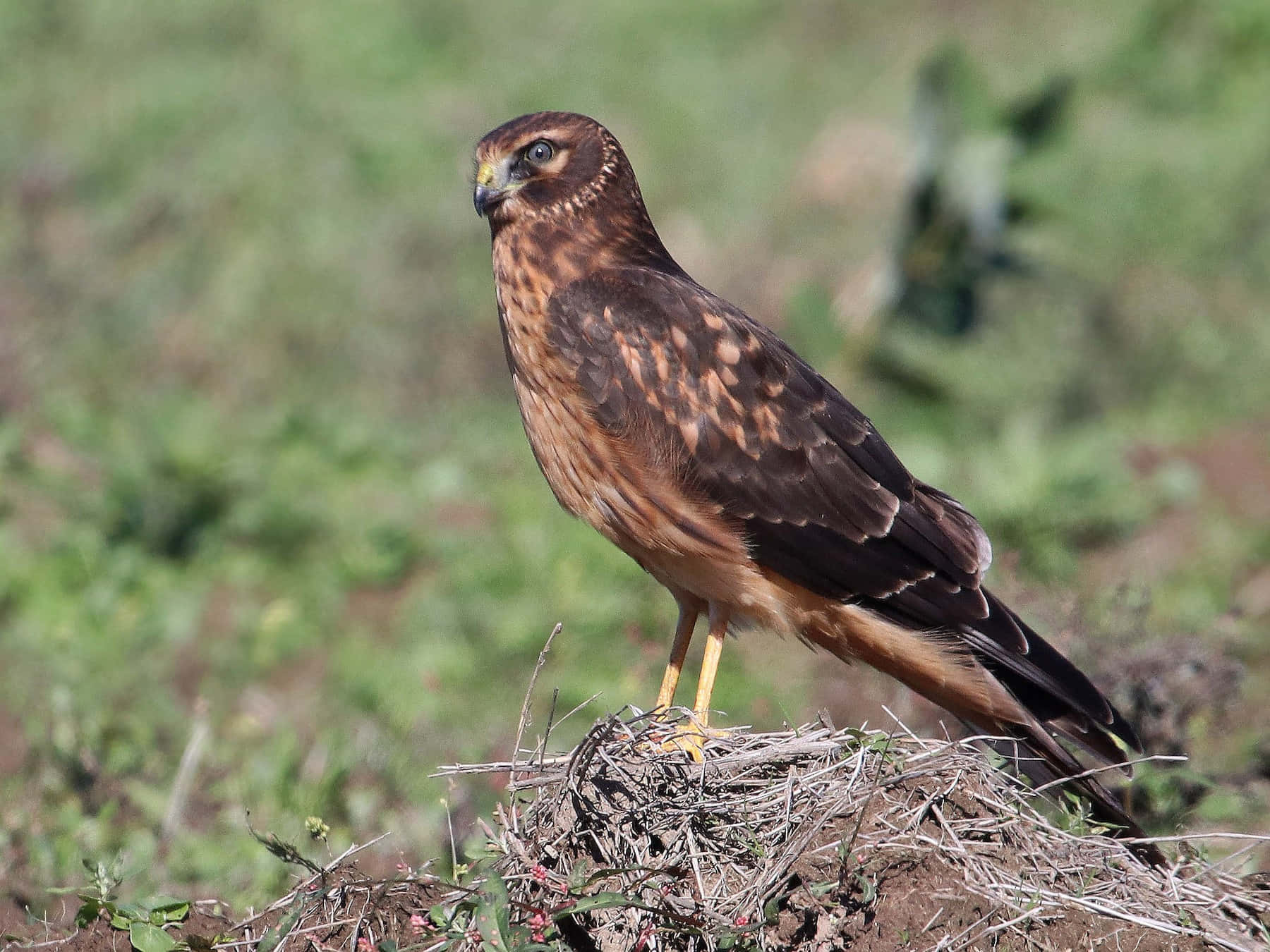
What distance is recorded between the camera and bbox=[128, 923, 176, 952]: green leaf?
3271 mm

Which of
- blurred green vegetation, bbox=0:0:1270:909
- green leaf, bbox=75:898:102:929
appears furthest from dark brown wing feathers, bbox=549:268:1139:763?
green leaf, bbox=75:898:102:929

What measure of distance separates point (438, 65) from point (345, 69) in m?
0.91

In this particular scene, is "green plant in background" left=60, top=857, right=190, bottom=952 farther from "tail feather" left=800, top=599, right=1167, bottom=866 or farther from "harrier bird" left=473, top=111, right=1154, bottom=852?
"tail feather" left=800, top=599, right=1167, bottom=866

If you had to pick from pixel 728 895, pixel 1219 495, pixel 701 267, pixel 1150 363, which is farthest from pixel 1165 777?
pixel 701 267

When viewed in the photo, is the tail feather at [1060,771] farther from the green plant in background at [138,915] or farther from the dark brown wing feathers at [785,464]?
the green plant in background at [138,915]

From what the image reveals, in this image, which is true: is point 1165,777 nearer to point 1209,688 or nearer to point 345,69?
point 1209,688

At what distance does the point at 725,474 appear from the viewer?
4348 mm

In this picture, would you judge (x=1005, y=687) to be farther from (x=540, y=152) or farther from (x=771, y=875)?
(x=540, y=152)

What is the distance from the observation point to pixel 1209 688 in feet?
15.9

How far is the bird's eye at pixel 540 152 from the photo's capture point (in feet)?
15.0

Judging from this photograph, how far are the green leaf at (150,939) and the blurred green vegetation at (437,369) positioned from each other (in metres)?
0.71

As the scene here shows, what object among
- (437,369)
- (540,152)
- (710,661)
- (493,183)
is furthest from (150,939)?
(437,369)

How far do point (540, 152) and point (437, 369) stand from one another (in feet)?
16.4

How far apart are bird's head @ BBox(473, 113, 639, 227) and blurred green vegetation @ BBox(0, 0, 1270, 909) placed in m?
1.85
